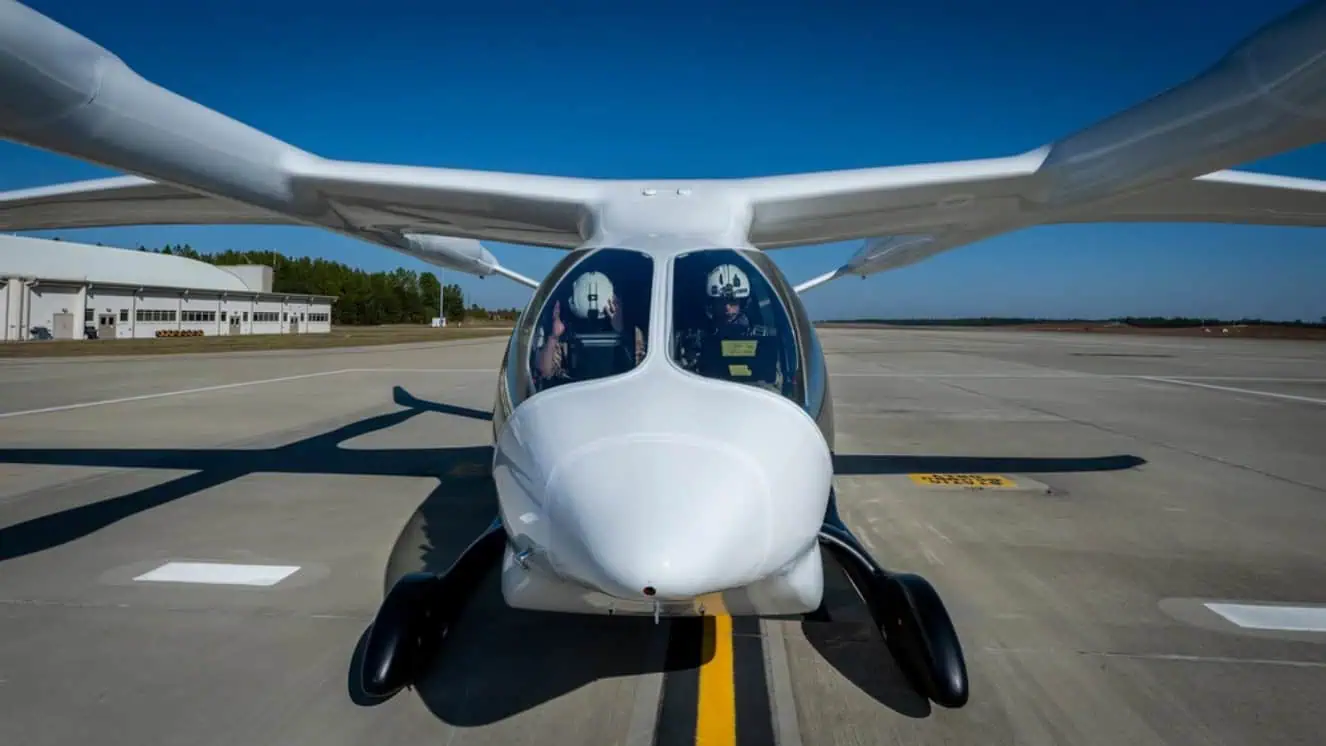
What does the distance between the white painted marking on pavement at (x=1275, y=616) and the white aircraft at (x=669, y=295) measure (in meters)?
2.11

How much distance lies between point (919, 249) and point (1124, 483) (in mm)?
3390

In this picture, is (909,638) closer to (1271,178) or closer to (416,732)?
(416,732)

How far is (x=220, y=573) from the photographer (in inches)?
188

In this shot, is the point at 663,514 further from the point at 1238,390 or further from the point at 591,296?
the point at 1238,390

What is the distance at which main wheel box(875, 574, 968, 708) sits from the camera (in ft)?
10.2

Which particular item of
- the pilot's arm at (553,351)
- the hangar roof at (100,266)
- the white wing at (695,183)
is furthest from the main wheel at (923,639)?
the hangar roof at (100,266)

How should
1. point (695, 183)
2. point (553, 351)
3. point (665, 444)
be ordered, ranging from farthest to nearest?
point (695, 183)
point (553, 351)
point (665, 444)

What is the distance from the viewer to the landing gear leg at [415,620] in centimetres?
315

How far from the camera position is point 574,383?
125 inches

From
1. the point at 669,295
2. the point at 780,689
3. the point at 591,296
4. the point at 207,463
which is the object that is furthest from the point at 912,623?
the point at 207,463

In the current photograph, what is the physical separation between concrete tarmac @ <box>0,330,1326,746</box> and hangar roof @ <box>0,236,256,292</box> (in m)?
46.9

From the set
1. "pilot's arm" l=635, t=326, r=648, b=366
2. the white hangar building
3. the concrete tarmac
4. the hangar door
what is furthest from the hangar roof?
"pilot's arm" l=635, t=326, r=648, b=366

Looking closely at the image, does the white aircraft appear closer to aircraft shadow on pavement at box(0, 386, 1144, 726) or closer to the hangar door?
aircraft shadow on pavement at box(0, 386, 1144, 726)

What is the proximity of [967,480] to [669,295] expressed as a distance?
5.59 metres
